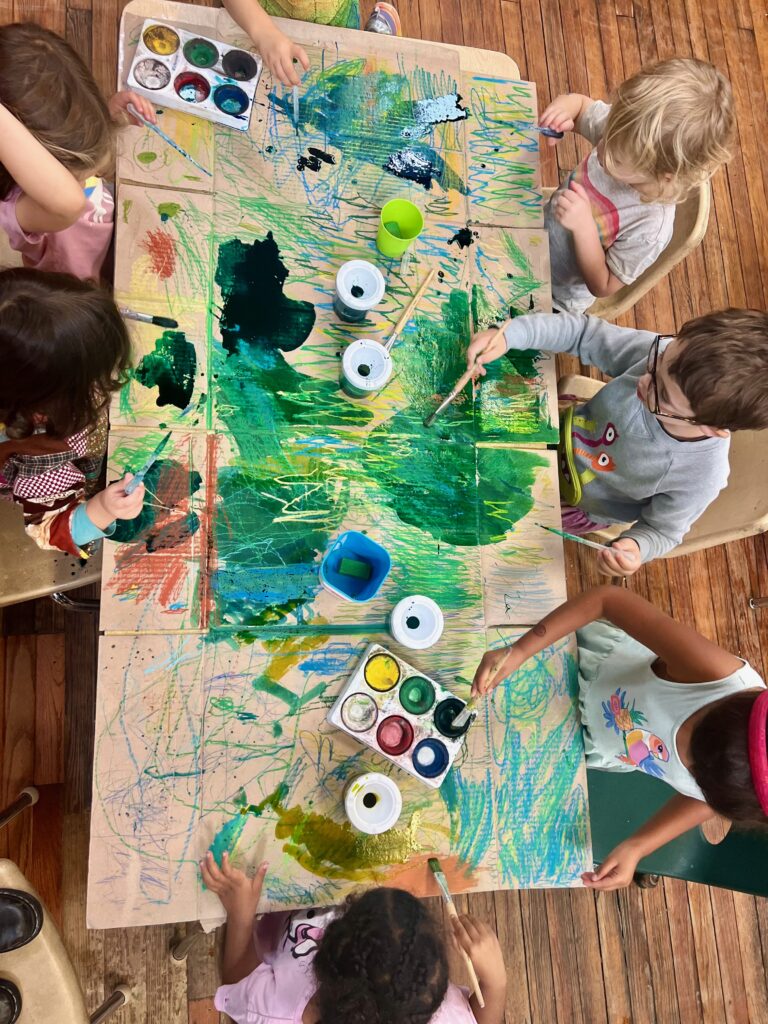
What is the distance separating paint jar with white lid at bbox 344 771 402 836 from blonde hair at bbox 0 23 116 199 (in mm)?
1214

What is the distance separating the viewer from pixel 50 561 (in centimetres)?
139

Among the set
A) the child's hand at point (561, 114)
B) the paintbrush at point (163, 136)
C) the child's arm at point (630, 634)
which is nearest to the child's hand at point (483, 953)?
the child's arm at point (630, 634)

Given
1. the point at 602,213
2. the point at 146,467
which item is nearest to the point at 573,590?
the point at 602,213

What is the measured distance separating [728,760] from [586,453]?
2.36 ft

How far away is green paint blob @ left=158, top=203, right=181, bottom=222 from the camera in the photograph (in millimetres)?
1275

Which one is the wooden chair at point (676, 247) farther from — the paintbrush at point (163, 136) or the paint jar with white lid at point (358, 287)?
the paintbrush at point (163, 136)

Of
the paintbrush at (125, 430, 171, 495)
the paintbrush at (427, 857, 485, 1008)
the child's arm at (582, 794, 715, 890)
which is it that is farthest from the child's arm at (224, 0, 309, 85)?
the child's arm at (582, 794, 715, 890)

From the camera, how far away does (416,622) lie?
1.26 m

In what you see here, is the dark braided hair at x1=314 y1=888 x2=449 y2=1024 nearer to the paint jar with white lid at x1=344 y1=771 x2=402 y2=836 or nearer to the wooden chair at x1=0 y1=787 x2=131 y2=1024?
the paint jar with white lid at x1=344 y1=771 x2=402 y2=836

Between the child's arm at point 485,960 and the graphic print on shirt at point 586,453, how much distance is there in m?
0.92

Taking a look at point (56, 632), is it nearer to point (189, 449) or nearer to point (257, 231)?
point (189, 449)

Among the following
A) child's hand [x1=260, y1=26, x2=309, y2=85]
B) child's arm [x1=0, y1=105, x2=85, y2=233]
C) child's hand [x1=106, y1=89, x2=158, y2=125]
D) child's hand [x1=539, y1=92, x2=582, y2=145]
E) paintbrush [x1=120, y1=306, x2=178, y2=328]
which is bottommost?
paintbrush [x1=120, y1=306, x2=178, y2=328]

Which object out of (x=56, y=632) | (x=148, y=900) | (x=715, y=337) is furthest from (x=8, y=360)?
(x=715, y=337)

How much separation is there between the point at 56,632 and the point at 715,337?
5.74 feet
